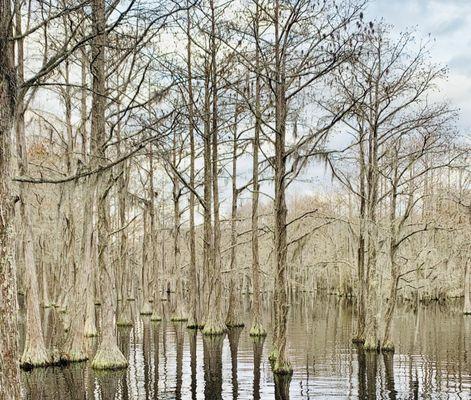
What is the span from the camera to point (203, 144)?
24641mm

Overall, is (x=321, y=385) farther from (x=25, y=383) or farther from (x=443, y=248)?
(x=443, y=248)

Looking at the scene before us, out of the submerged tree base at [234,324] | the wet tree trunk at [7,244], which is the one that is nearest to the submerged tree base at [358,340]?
the submerged tree base at [234,324]

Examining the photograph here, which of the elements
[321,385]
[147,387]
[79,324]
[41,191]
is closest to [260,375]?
[321,385]

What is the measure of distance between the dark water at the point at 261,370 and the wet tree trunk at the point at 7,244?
6775 mm

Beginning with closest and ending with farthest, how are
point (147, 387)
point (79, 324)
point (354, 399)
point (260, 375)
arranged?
point (354, 399)
point (147, 387)
point (260, 375)
point (79, 324)

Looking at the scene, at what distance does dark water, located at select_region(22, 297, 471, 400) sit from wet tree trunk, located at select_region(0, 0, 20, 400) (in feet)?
22.2

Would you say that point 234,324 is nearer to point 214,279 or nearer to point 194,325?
point 194,325

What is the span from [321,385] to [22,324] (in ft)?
55.7

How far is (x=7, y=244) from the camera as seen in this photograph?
5.02 metres

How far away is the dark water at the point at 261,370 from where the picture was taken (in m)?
11.8

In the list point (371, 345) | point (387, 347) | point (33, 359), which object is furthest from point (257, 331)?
point (33, 359)

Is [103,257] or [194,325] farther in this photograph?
[194,325]

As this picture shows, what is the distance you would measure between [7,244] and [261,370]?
1061cm

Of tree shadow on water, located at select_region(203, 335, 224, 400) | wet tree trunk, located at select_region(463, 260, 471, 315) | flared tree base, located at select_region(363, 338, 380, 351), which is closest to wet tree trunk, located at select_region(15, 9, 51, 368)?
tree shadow on water, located at select_region(203, 335, 224, 400)
